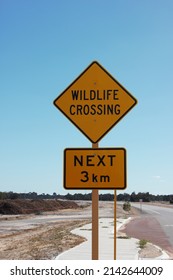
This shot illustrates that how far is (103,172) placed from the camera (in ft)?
17.7

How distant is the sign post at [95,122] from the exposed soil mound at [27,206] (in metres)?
56.9

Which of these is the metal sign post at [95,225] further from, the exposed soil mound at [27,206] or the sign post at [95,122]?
the exposed soil mound at [27,206]

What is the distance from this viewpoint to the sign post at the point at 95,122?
5410mm

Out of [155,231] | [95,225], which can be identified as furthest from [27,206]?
[95,225]

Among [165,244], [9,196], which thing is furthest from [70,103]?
[9,196]

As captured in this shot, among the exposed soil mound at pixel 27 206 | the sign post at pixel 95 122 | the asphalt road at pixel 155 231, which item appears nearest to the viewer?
the sign post at pixel 95 122

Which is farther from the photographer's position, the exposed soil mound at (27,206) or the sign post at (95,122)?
the exposed soil mound at (27,206)

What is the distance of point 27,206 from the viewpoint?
6956 centimetres

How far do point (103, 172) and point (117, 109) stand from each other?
2.49 ft

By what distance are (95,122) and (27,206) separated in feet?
214

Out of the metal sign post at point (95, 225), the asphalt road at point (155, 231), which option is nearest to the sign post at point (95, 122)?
the metal sign post at point (95, 225)

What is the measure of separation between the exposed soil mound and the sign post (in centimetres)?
5694
